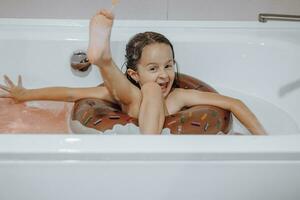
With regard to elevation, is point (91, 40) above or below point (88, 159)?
above

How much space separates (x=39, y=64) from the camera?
149cm

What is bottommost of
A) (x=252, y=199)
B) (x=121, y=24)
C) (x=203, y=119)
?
(x=252, y=199)

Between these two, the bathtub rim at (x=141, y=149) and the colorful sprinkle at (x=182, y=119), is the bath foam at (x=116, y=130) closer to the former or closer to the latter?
the colorful sprinkle at (x=182, y=119)

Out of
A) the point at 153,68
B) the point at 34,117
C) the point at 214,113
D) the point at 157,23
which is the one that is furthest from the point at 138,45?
the point at 34,117

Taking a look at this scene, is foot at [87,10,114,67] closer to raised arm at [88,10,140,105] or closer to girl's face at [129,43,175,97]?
raised arm at [88,10,140,105]

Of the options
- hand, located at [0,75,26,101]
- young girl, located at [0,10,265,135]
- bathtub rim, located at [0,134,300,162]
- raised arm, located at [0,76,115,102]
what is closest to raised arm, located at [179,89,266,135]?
young girl, located at [0,10,265,135]

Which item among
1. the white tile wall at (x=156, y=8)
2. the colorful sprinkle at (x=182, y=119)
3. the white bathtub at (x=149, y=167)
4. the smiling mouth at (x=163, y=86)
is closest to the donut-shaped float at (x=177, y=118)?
the colorful sprinkle at (x=182, y=119)

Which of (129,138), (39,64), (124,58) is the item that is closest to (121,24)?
(124,58)

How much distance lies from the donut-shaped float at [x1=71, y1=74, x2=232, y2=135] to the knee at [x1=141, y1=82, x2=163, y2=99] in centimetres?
8

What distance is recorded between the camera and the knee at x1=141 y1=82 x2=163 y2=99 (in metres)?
1.18

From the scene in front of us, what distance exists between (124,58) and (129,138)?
63cm

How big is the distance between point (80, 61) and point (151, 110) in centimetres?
44

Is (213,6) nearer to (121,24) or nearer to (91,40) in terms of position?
(121,24)

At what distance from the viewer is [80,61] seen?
4.75ft
